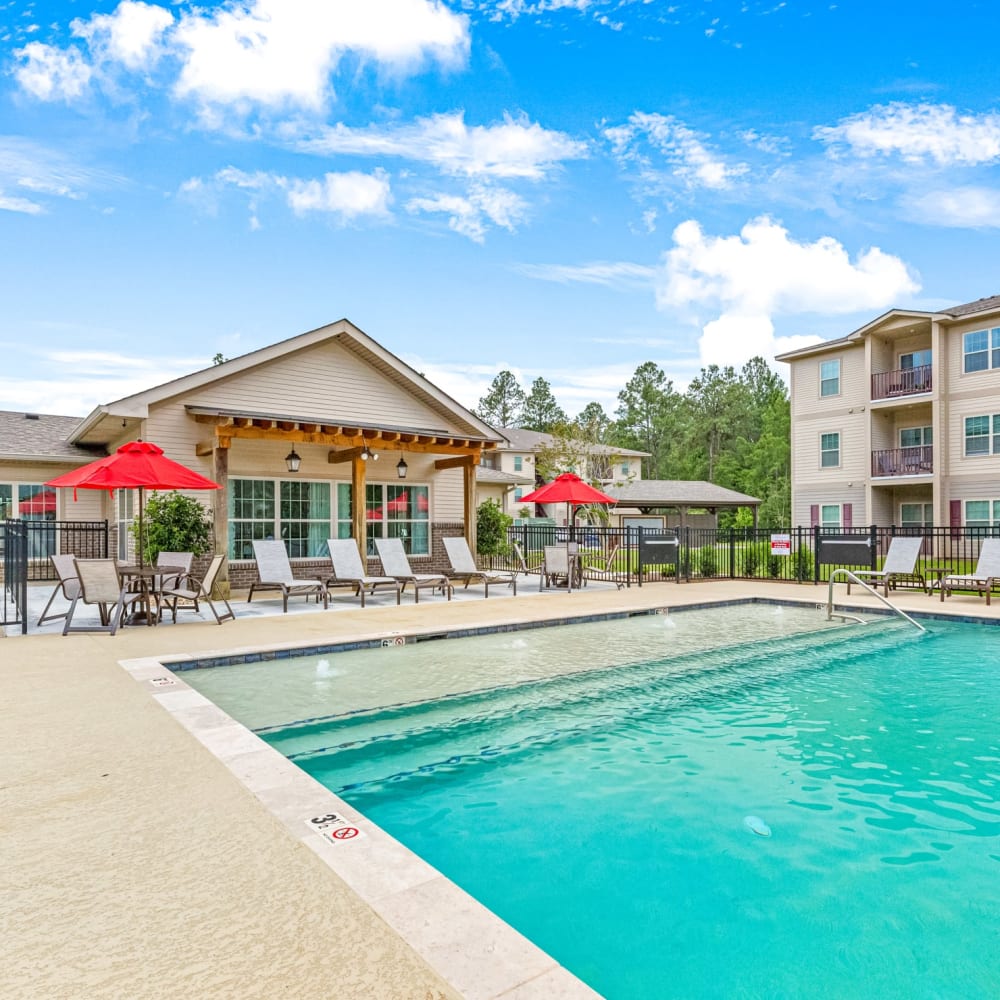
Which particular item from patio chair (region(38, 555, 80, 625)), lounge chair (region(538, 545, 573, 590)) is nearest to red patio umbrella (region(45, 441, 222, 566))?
patio chair (region(38, 555, 80, 625))

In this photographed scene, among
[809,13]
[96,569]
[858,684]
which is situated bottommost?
[858,684]

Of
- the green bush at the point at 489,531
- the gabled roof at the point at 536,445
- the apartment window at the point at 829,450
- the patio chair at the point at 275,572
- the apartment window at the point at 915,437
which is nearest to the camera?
the patio chair at the point at 275,572

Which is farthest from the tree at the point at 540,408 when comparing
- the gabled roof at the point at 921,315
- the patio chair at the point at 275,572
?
the patio chair at the point at 275,572

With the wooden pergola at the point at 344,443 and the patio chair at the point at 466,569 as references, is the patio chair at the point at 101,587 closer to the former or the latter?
the wooden pergola at the point at 344,443

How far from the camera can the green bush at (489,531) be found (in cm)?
1700

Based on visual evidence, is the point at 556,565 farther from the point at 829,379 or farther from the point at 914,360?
the point at 914,360

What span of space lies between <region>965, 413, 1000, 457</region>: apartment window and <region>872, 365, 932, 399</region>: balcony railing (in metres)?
1.71

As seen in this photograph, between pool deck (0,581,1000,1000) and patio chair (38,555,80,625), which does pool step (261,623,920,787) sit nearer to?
pool deck (0,581,1000,1000)

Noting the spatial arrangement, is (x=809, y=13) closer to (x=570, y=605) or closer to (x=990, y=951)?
(x=570, y=605)

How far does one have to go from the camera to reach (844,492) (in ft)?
84.0

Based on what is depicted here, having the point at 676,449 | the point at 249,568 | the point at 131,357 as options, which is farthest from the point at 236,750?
the point at 676,449

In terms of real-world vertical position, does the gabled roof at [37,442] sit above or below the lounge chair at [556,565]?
above

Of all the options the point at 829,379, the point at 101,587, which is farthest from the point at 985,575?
the point at 829,379

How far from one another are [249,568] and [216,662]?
6.50 meters
